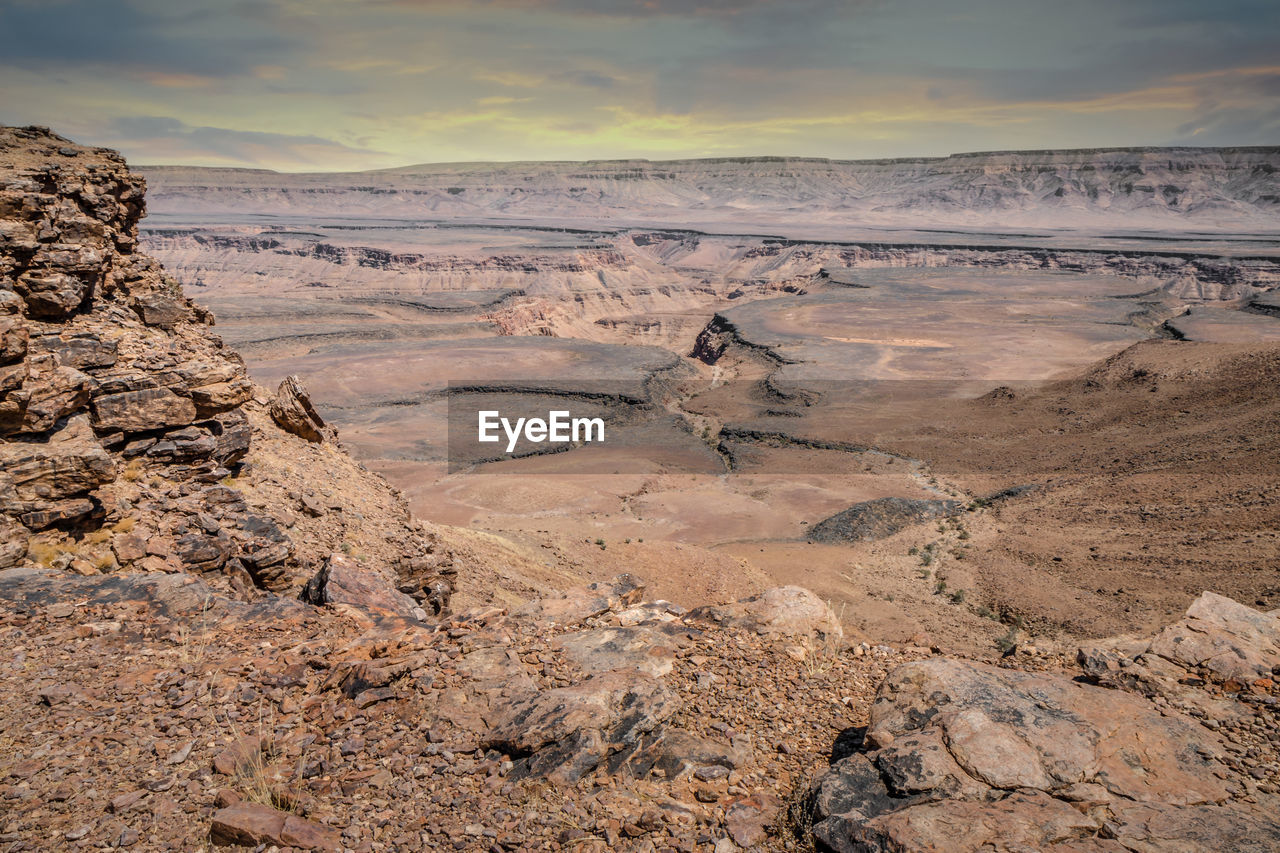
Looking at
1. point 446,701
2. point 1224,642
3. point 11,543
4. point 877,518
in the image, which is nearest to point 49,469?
point 11,543

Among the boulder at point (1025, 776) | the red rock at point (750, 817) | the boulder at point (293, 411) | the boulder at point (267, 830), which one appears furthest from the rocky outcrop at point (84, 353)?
the boulder at point (1025, 776)

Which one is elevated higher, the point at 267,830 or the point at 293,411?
the point at 293,411

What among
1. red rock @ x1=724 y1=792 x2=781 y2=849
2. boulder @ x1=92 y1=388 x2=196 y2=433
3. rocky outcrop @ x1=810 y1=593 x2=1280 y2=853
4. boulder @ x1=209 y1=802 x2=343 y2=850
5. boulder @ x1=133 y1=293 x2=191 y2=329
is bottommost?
red rock @ x1=724 y1=792 x2=781 y2=849

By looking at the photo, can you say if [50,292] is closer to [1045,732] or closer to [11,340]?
[11,340]

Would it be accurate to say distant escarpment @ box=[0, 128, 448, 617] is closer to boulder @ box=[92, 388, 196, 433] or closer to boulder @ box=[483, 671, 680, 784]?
boulder @ box=[92, 388, 196, 433]

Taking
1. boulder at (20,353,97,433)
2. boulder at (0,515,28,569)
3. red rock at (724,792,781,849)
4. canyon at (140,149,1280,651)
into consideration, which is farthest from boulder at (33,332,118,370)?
canyon at (140,149,1280,651)

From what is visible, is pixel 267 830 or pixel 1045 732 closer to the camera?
pixel 267 830
